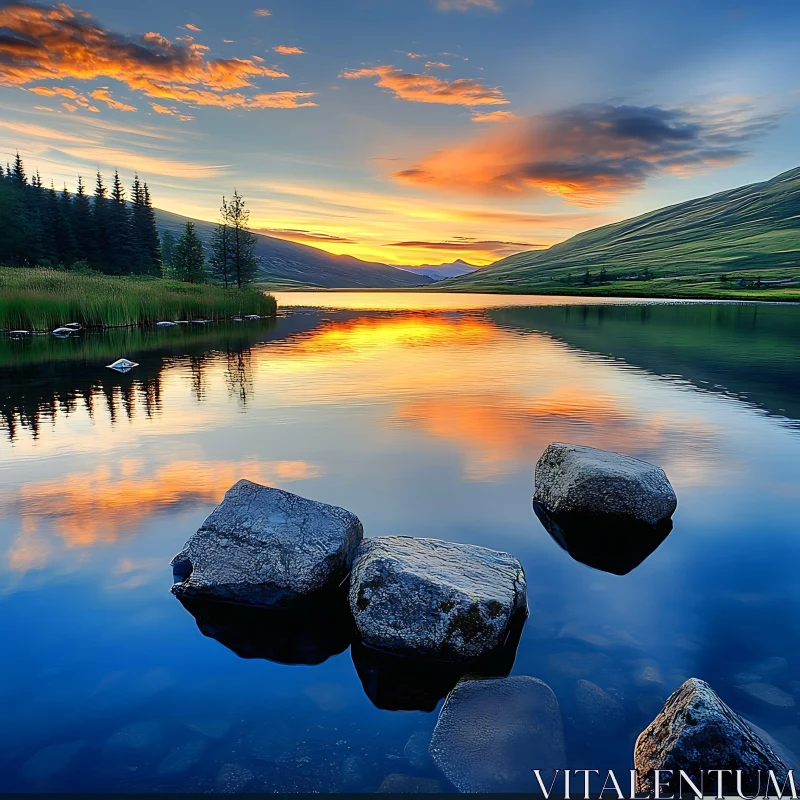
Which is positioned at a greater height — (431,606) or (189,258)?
(189,258)

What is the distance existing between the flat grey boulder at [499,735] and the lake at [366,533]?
199 millimetres

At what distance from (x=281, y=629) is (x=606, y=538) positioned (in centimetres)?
607

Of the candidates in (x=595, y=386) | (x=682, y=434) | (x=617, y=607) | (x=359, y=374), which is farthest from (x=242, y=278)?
(x=617, y=607)

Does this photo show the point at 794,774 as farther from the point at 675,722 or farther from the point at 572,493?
the point at 572,493

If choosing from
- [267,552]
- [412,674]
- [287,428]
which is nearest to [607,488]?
[412,674]

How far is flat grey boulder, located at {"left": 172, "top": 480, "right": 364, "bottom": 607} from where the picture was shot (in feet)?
26.0

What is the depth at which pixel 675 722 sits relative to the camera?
16.6ft

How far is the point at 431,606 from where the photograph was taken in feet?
22.6

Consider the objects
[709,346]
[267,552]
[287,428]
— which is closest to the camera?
[267,552]

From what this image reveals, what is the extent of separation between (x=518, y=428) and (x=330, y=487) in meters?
7.58

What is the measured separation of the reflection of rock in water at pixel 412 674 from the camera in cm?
635

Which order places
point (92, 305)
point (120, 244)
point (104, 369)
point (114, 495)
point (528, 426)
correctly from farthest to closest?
point (120, 244) < point (92, 305) < point (104, 369) < point (528, 426) < point (114, 495)

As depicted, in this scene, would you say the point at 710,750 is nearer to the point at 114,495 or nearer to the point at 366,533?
the point at 366,533

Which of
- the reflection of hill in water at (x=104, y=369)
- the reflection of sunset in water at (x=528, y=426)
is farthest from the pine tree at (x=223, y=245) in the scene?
the reflection of sunset in water at (x=528, y=426)
